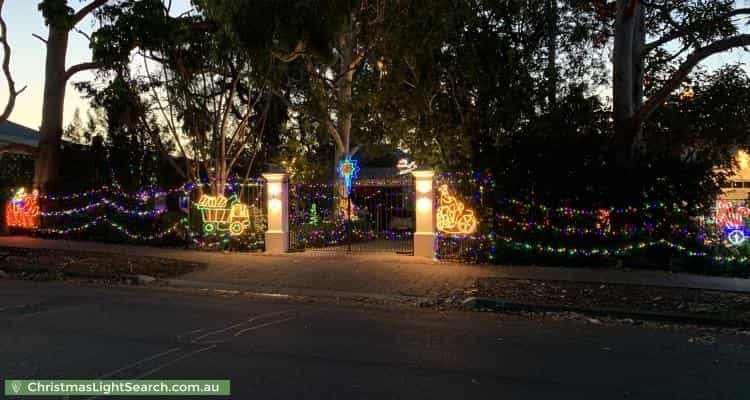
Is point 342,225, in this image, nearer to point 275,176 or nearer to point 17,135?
point 275,176

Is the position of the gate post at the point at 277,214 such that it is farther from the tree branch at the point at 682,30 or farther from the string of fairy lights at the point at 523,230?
the tree branch at the point at 682,30

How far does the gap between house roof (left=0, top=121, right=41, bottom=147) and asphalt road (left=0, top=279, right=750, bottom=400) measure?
2218 centimetres

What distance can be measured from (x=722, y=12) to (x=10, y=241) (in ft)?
71.8

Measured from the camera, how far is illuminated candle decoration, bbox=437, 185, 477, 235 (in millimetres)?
14484

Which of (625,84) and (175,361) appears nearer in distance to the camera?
(175,361)

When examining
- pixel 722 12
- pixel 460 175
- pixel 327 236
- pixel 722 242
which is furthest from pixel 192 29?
pixel 722 242

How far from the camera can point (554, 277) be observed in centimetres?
1202

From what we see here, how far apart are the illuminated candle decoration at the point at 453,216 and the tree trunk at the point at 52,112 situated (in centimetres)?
1497

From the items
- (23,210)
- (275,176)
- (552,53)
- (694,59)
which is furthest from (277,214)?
(23,210)

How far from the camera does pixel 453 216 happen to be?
1468 cm

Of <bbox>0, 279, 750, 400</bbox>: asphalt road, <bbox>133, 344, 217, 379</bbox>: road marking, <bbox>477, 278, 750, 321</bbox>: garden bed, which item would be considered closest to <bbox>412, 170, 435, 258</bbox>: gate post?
<bbox>477, 278, 750, 321</bbox>: garden bed

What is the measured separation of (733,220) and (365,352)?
10.6 metres

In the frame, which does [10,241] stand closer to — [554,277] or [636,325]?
[554,277]

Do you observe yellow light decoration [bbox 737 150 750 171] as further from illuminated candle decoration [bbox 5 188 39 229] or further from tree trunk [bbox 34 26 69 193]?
illuminated candle decoration [bbox 5 188 39 229]
